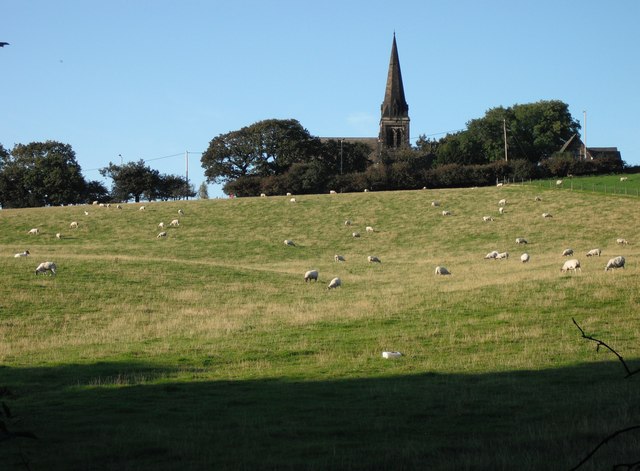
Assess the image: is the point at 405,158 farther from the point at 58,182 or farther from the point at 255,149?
the point at 58,182

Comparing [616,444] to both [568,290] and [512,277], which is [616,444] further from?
[512,277]

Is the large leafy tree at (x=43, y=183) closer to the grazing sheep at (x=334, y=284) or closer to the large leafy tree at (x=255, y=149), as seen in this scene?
the large leafy tree at (x=255, y=149)

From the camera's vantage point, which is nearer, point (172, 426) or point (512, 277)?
point (172, 426)

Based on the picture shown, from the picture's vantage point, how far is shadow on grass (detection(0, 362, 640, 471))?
12.7 meters

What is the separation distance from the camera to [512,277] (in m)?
42.2

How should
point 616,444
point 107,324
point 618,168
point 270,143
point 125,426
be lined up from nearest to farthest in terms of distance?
point 616,444, point 125,426, point 107,324, point 618,168, point 270,143

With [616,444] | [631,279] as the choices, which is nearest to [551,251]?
[631,279]

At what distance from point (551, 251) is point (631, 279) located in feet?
89.1

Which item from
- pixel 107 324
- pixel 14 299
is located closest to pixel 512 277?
pixel 107 324

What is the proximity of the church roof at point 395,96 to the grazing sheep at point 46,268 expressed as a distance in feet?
513

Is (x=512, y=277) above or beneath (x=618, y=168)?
beneath

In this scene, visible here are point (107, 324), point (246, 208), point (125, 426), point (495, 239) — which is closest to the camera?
point (125, 426)

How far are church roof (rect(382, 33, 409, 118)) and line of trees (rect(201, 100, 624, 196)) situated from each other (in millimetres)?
12102

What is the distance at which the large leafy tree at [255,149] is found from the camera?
144 meters
